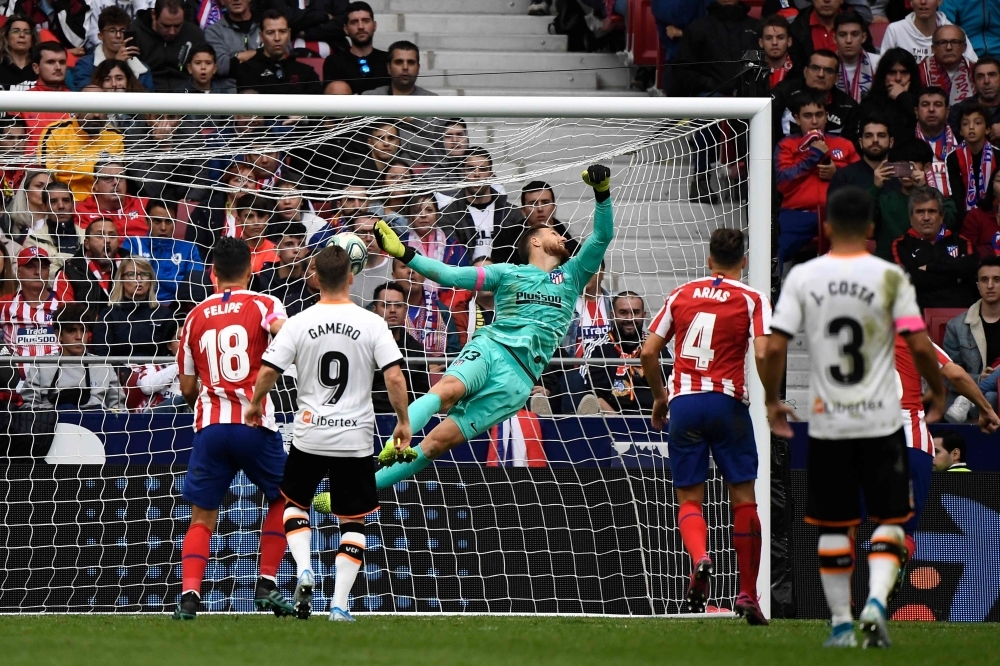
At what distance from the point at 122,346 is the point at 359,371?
361 cm

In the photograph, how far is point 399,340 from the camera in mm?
9445

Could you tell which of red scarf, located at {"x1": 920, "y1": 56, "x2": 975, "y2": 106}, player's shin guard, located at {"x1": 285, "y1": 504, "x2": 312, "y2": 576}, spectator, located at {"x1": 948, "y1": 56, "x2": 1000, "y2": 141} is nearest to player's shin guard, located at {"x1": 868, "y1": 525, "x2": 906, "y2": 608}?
player's shin guard, located at {"x1": 285, "y1": 504, "x2": 312, "y2": 576}

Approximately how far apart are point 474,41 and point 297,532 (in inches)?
339

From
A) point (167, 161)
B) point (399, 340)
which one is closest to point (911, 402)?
point (399, 340)

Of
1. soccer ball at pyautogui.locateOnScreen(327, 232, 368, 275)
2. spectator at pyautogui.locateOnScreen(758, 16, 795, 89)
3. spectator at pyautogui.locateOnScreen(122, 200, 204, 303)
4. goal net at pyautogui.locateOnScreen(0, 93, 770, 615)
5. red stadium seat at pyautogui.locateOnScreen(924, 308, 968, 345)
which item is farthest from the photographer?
spectator at pyautogui.locateOnScreen(758, 16, 795, 89)

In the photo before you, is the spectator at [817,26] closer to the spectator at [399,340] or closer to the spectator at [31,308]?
the spectator at [399,340]

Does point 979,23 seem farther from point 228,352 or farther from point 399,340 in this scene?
point 228,352

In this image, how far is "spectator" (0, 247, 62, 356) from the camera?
369 inches

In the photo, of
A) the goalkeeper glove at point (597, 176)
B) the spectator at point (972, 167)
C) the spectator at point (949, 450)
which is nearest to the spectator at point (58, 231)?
the goalkeeper glove at point (597, 176)

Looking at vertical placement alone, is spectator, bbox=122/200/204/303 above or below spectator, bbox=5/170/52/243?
below

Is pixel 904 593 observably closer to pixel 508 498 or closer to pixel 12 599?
pixel 508 498

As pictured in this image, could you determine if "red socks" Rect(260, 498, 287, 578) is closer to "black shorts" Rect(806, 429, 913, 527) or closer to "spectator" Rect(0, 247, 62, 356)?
Result: "black shorts" Rect(806, 429, 913, 527)

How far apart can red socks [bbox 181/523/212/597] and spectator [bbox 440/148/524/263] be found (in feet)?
11.1

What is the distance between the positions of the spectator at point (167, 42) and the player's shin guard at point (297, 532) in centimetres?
650
